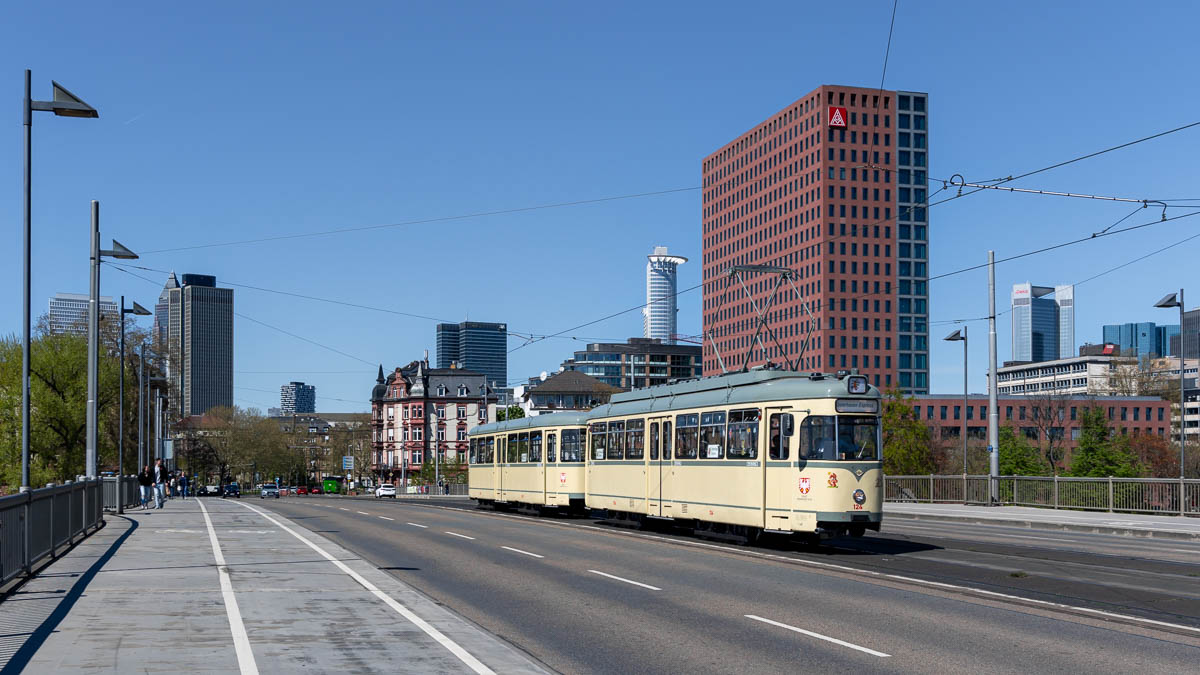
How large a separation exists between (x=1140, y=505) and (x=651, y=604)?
90.9ft

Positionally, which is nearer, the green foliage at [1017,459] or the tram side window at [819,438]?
the tram side window at [819,438]

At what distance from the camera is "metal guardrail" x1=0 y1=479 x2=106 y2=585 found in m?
15.1

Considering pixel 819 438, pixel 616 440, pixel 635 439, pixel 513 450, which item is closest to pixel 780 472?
pixel 819 438

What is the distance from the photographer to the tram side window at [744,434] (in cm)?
2419

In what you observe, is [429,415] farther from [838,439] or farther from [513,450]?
[838,439]

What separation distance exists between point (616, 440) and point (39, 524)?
1703 cm

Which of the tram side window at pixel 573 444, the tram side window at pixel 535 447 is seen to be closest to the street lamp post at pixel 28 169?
the tram side window at pixel 573 444

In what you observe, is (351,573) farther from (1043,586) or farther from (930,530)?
(930,530)

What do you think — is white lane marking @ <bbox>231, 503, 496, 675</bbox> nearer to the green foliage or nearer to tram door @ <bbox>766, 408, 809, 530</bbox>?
tram door @ <bbox>766, 408, 809, 530</bbox>

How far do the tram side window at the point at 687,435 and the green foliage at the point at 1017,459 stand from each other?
157ft

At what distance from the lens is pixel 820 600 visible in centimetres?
1508

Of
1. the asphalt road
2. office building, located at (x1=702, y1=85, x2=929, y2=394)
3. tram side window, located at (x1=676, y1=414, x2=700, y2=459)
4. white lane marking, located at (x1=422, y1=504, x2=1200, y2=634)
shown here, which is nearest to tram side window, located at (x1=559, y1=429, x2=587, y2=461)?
white lane marking, located at (x1=422, y1=504, x2=1200, y2=634)

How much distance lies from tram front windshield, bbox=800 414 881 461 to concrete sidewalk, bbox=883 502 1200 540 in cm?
1040

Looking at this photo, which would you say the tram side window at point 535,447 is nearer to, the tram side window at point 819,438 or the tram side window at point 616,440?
the tram side window at point 616,440
